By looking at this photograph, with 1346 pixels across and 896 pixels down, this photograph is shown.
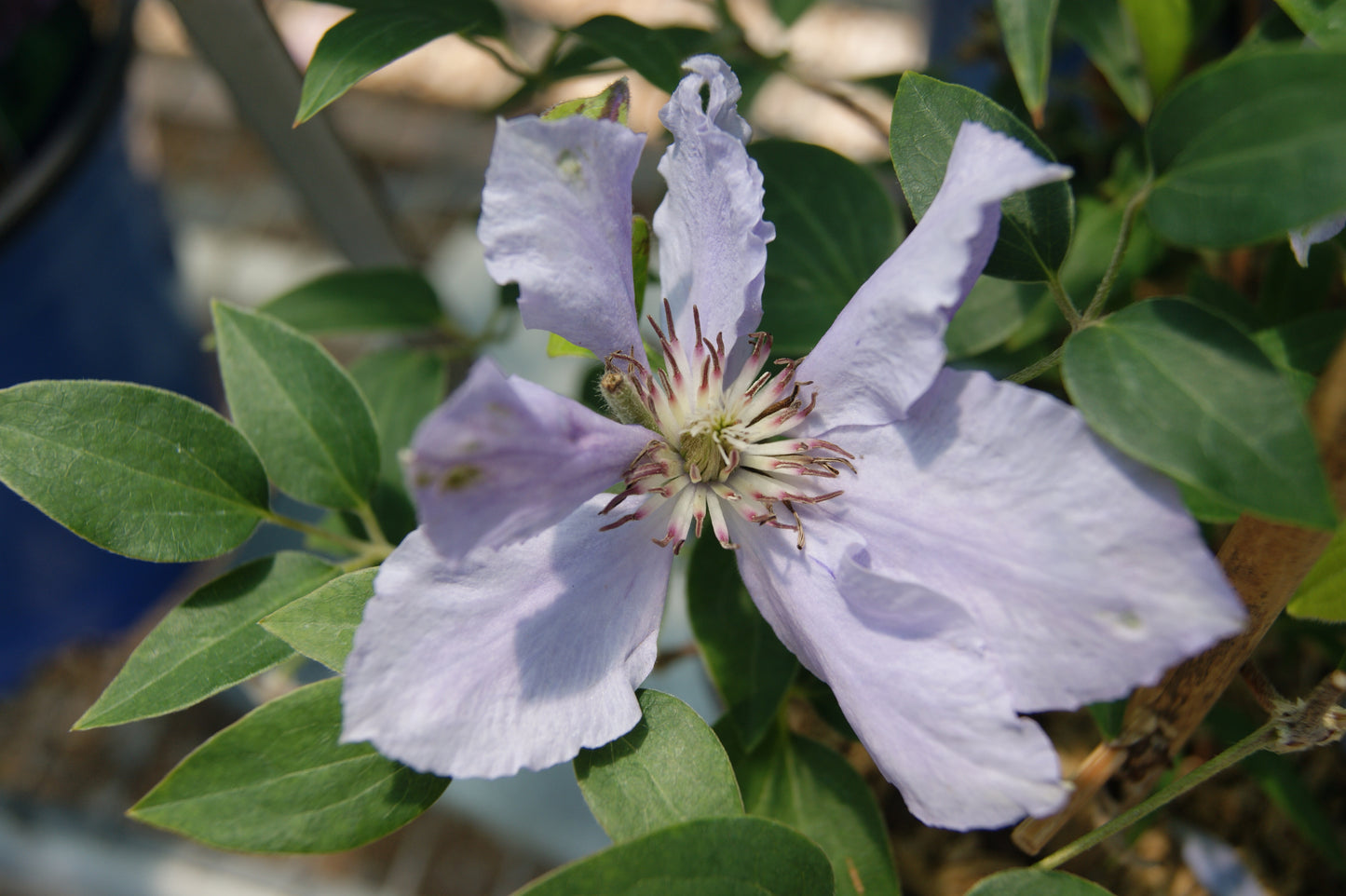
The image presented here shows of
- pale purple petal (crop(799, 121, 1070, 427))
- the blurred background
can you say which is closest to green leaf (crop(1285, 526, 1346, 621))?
pale purple petal (crop(799, 121, 1070, 427))

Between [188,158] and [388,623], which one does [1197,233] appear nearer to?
[388,623]

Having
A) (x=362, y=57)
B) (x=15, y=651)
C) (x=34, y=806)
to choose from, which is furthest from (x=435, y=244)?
(x=362, y=57)

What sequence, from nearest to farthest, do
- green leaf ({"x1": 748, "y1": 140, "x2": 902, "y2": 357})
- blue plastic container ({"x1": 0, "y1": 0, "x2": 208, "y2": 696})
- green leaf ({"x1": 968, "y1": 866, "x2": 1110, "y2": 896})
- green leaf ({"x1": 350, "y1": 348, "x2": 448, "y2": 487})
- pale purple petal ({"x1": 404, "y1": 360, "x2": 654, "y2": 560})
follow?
pale purple petal ({"x1": 404, "y1": 360, "x2": 654, "y2": 560}) < green leaf ({"x1": 968, "y1": 866, "x2": 1110, "y2": 896}) < green leaf ({"x1": 748, "y1": 140, "x2": 902, "y2": 357}) < green leaf ({"x1": 350, "y1": 348, "x2": 448, "y2": 487}) < blue plastic container ({"x1": 0, "y1": 0, "x2": 208, "y2": 696})

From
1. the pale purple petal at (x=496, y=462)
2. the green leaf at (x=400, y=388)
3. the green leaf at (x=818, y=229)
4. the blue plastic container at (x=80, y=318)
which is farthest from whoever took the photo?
the blue plastic container at (x=80, y=318)

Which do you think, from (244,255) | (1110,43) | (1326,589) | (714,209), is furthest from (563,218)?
(244,255)

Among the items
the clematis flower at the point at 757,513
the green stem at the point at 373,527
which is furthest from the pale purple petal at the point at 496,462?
the green stem at the point at 373,527

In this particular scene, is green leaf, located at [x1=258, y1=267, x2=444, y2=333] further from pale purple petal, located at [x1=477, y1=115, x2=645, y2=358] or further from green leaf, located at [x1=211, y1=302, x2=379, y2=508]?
pale purple petal, located at [x1=477, y1=115, x2=645, y2=358]

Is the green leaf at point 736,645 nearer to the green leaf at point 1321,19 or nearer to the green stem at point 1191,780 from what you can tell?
the green stem at point 1191,780
